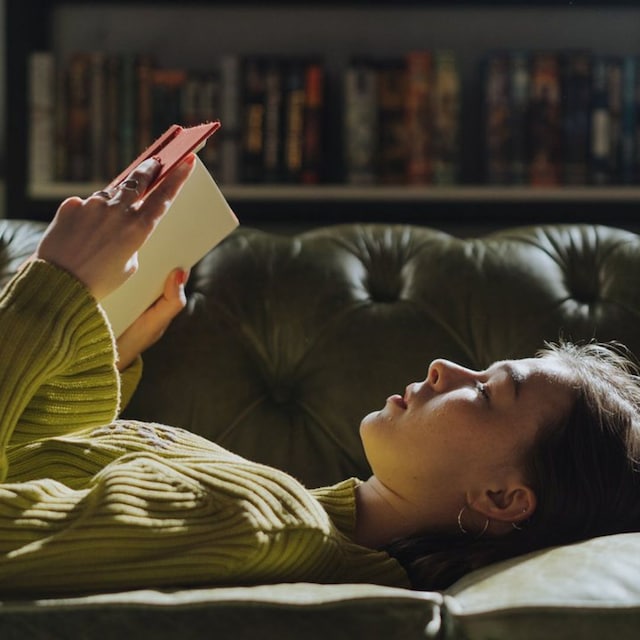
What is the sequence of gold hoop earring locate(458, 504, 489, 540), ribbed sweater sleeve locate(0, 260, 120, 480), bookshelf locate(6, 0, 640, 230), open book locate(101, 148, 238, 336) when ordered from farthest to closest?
1. bookshelf locate(6, 0, 640, 230)
2. open book locate(101, 148, 238, 336)
3. gold hoop earring locate(458, 504, 489, 540)
4. ribbed sweater sleeve locate(0, 260, 120, 480)

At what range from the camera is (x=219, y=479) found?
972mm

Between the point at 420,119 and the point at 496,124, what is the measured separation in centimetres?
15

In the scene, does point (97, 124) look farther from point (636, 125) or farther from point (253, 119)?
point (636, 125)

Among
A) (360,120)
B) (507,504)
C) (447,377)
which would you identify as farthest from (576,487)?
(360,120)

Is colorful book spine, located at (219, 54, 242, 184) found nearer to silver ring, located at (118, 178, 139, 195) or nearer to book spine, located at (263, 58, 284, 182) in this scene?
book spine, located at (263, 58, 284, 182)

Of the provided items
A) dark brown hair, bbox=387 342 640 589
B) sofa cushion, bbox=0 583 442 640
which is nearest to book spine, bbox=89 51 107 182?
dark brown hair, bbox=387 342 640 589

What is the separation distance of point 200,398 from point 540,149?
100 cm

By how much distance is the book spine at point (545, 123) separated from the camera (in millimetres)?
2104

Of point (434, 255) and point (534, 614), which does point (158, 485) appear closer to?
point (534, 614)

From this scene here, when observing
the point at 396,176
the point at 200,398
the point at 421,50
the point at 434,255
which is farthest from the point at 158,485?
the point at 421,50

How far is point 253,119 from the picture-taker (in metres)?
2.13

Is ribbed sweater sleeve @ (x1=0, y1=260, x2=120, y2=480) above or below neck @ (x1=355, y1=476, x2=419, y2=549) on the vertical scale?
above

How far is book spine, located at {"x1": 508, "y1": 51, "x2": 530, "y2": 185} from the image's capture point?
2109 mm

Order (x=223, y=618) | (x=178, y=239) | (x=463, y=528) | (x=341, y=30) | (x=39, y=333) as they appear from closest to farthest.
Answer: (x=223, y=618)
(x=39, y=333)
(x=463, y=528)
(x=178, y=239)
(x=341, y=30)
